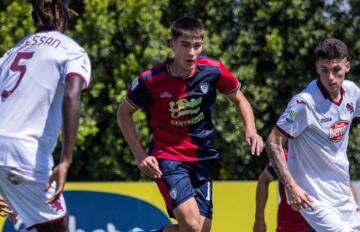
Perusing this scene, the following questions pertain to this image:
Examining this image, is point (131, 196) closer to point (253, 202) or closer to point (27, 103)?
point (253, 202)

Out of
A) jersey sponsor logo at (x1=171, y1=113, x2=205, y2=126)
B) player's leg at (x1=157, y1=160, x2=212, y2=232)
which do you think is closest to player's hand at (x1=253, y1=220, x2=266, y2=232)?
player's leg at (x1=157, y1=160, x2=212, y2=232)

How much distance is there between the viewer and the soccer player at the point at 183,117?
716cm

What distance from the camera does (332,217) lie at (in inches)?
273

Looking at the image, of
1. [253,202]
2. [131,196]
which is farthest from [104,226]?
[253,202]

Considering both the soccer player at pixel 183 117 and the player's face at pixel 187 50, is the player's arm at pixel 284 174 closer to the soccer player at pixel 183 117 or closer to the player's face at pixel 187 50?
the soccer player at pixel 183 117

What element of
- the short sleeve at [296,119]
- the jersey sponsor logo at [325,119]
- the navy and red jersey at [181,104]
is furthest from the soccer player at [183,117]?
the jersey sponsor logo at [325,119]

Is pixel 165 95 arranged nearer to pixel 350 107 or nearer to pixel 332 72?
pixel 332 72

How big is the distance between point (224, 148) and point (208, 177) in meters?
4.20

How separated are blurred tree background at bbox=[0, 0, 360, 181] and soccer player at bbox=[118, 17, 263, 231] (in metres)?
3.69

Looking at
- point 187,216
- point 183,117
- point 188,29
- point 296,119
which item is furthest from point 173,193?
point 188,29

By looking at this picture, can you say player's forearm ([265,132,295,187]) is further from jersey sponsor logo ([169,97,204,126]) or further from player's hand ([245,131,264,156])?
jersey sponsor logo ([169,97,204,126])

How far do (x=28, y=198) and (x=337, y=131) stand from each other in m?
2.57

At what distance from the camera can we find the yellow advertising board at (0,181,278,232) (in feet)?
30.2

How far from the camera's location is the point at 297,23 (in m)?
11.9
